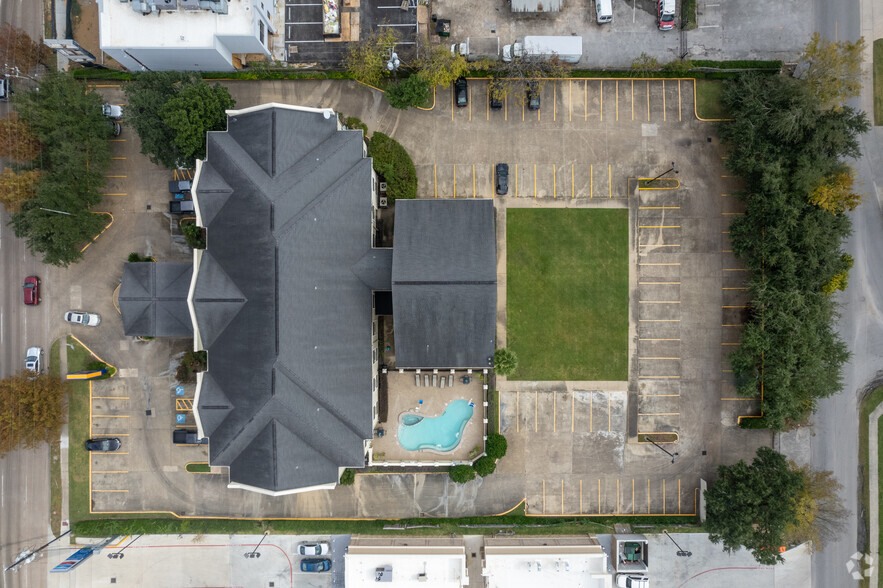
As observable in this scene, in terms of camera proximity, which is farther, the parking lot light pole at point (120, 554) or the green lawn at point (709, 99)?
the parking lot light pole at point (120, 554)

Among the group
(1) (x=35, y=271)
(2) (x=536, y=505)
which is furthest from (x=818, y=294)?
(1) (x=35, y=271)

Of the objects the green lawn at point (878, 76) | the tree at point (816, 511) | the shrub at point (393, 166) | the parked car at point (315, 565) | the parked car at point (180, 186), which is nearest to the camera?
the tree at point (816, 511)

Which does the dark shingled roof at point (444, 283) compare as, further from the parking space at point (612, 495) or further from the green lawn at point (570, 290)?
the parking space at point (612, 495)

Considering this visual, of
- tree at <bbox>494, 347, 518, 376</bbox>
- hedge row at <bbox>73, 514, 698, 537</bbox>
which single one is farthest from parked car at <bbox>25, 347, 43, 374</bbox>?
tree at <bbox>494, 347, 518, 376</bbox>

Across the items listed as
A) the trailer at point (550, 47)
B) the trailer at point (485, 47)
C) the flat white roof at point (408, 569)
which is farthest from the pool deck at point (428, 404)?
the trailer at point (550, 47)

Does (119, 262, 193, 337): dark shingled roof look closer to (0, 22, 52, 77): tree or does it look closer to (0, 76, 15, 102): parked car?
(0, 76, 15, 102): parked car

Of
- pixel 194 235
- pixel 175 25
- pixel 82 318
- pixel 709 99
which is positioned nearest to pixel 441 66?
pixel 175 25
